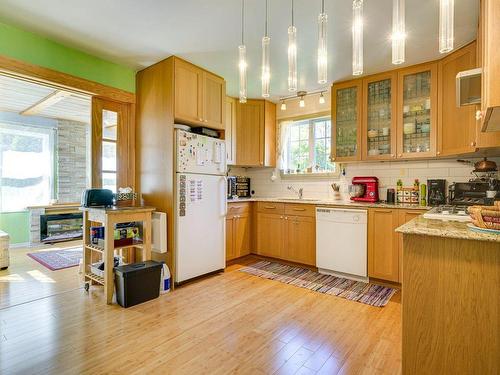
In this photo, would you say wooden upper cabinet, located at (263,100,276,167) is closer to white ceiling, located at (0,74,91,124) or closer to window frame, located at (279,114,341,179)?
window frame, located at (279,114,341,179)

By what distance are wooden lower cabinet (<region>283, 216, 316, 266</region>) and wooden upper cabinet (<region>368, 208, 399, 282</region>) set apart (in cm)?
73

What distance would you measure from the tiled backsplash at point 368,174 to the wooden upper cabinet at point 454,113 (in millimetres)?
379

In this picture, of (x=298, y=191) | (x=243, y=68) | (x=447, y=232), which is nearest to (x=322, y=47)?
(x=243, y=68)

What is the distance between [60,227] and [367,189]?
5.86m

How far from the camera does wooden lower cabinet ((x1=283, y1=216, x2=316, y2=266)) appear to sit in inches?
145

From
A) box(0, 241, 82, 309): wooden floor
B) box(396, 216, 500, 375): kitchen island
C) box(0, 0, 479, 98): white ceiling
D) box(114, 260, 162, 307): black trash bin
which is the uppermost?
box(0, 0, 479, 98): white ceiling

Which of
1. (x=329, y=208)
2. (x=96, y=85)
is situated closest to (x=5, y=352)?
(x=96, y=85)

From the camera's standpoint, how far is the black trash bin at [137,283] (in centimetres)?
255

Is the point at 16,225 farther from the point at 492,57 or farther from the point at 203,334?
the point at 492,57

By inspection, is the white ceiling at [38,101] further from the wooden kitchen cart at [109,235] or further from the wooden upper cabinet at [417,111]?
the wooden upper cabinet at [417,111]

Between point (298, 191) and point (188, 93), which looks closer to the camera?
point (188, 93)

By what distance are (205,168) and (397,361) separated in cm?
256

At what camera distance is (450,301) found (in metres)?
1.43

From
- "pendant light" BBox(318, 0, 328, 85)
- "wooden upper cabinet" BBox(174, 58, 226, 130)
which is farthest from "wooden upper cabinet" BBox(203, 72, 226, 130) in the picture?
"pendant light" BBox(318, 0, 328, 85)
